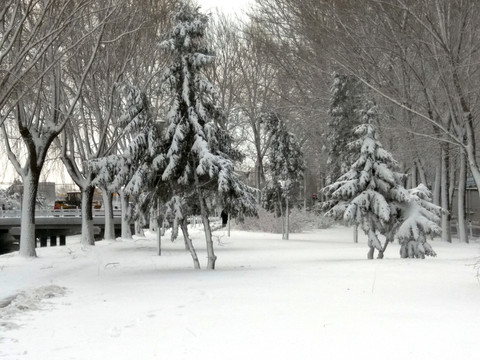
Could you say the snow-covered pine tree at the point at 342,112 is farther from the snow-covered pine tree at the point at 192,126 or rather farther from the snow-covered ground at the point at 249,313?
the snow-covered ground at the point at 249,313

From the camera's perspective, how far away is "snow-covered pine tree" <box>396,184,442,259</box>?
15281 millimetres

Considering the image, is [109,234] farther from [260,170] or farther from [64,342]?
[64,342]

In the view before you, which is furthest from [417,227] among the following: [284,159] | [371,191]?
[284,159]

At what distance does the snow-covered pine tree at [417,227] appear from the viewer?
50.1ft

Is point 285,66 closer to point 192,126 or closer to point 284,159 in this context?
point 284,159

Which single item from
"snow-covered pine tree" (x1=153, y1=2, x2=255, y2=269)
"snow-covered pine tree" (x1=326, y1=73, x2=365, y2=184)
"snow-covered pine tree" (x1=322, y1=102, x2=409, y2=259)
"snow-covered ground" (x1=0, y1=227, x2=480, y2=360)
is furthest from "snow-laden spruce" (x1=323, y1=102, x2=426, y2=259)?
"snow-covered pine tree" (x1=326, y1=73, x2=365, y2=184)

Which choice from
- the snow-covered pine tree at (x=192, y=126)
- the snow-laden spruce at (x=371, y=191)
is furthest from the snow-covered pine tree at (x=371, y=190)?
the snow-covered pine tree at (x=192, y=126)

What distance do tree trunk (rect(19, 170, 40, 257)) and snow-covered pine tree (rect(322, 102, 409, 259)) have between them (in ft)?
30.3

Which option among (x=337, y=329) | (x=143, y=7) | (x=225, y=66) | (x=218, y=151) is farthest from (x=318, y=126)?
(x=337, y=329)

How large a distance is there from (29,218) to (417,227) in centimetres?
1161

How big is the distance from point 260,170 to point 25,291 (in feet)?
113

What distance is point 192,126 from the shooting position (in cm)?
1450

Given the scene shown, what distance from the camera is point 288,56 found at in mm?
25453

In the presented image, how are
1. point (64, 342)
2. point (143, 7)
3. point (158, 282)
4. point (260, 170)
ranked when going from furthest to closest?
1. point (260, 170)
2. point (143, 7)
3. point (158, 282)
4. point (64, 342)
